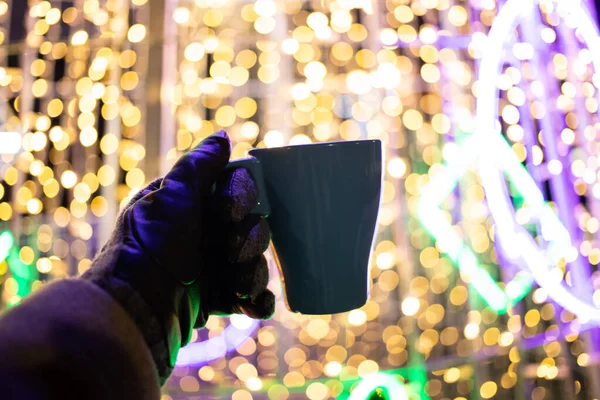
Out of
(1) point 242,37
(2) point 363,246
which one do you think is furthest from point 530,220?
(2) point 363,246

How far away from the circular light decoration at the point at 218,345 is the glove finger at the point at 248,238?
0.85 metres

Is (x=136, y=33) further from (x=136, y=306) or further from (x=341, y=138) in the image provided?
(x=136, y=306)

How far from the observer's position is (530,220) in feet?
4.45

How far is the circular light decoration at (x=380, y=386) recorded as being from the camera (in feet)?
3.76

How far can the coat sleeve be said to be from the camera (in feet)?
0.73

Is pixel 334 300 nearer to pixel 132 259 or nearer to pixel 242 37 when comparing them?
pixel 132 259

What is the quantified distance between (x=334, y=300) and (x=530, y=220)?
3.89ft

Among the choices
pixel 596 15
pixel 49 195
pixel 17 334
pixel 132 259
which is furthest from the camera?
pixel 596 15

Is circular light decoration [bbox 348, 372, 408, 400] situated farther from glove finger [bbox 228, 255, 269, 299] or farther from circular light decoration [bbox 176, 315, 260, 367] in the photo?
glove finger [bbox 228, 255, 269, 299]

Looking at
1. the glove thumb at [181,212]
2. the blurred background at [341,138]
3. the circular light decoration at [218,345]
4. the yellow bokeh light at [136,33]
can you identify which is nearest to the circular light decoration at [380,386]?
the blurred background at [341,138]

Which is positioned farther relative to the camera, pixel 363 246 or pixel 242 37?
pixel 242 37

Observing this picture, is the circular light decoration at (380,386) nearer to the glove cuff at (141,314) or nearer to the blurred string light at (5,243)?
the glove cuff at (141,314)

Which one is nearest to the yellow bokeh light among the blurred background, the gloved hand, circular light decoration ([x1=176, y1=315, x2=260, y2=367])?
the blurred background

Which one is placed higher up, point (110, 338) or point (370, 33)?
point (370, 33)
